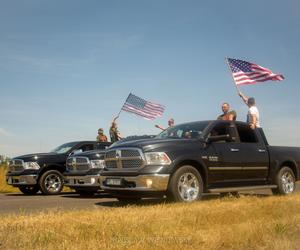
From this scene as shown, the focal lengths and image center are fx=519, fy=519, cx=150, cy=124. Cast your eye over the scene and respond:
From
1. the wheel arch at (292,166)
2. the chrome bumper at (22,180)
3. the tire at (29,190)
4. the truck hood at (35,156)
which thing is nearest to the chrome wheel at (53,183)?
the chrome bumper at (22,180)

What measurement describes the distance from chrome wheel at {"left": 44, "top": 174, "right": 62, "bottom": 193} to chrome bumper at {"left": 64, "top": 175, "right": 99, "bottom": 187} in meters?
1.44

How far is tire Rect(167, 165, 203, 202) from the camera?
10351mm

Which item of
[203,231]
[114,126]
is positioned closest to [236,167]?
[203,231]

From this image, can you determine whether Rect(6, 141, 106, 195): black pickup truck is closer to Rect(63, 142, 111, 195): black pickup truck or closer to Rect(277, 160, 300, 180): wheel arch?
Rect(63, 142, 111, 195): black pickup truck

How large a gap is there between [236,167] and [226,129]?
37.2 inches

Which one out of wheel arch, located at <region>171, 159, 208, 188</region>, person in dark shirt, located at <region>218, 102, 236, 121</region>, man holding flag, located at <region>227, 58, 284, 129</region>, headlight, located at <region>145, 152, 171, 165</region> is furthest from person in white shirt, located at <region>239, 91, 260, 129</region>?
headlight, located at <region>145, 152, 171, 165</region>

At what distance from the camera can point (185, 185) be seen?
35.0 ft

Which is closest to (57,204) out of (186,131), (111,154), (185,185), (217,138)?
(111,154)

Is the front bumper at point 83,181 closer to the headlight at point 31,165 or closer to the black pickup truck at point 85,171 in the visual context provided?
the black pickup truck at point 85,171

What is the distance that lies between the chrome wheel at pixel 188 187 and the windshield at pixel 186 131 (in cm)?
106

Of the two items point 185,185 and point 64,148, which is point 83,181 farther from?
point 185,185

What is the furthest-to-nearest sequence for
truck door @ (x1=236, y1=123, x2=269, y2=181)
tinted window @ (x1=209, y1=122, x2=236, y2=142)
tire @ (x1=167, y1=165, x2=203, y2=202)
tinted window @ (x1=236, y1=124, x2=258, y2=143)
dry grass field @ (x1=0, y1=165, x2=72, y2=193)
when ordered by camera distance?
dry grass field @ (x1=0, y1=165, x2=72, y2=193)
tinted window @ (x1=236, y1=124, x2=258, y2=143)
truck door @ (x1=236, y1=123, x2=269, y2=181)
tinted window @ (x1=209, y1=122, x2=236, y2=142)
tire @ (x1=167, y1=165, x2=203, y2=202)

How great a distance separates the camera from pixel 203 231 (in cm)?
677

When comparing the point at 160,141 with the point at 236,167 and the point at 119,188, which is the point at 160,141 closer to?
the point at 119,188
